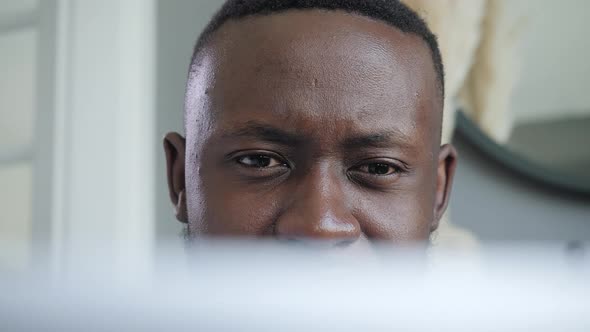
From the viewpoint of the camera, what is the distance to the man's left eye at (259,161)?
336 millimetres

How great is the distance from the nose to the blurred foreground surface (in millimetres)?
216

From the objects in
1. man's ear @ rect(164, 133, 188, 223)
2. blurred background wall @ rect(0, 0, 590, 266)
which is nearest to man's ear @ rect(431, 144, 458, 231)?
man's ear @ rect(164, 133, 188, 223)

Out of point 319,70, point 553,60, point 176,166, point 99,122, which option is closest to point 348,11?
point 319,70

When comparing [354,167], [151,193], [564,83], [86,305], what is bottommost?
[86,305]

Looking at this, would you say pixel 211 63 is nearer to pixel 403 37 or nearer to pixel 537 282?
pixel 403 37

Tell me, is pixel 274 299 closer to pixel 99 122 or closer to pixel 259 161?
pixel 259 161

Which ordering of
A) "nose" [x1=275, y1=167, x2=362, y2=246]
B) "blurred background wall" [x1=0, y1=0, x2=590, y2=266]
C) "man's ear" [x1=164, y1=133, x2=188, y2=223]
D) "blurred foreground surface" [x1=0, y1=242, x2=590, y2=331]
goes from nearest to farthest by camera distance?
1. "blurred foreground surface" [x1=0, y1=242, x2=590, y2=331]
2. "nose" [x1=275, y1=167, x2=362, y2=246]
3. "man's ear" [x1=164, y1=133, x2=188, y2=223]
4. "blurred background wall" [x1=0, y1=0, x2=590, y2=266]

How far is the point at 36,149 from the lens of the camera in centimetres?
72

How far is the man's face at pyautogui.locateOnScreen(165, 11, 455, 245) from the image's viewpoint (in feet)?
1.06

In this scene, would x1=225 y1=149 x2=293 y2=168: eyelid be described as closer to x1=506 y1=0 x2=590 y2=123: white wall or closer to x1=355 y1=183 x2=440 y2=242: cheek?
x1=355 y1=183 x2=440 y2=242: cheek

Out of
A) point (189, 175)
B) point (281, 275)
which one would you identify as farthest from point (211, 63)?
point (281, 275)

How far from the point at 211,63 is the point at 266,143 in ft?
0.23

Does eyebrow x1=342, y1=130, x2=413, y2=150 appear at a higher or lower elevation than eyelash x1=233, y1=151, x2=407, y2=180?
higher

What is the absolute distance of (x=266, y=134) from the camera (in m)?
0.33
